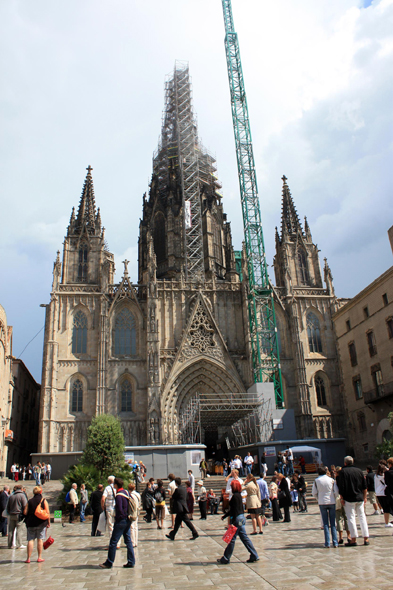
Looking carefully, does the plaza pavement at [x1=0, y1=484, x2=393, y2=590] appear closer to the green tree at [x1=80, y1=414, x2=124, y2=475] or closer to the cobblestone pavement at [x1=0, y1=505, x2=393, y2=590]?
the cobblestone pavement at [x1=0, y1=505, x2=393, y2=590]

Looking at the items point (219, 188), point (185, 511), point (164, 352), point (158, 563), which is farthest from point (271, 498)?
point (219, 188)

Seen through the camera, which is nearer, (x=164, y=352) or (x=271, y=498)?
(x=271, y=498)

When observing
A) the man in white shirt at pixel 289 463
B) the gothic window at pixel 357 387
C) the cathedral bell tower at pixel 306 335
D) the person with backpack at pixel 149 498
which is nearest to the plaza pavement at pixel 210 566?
the person with backpack at pixel 149 498

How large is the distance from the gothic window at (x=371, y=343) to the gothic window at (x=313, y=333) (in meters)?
8.30

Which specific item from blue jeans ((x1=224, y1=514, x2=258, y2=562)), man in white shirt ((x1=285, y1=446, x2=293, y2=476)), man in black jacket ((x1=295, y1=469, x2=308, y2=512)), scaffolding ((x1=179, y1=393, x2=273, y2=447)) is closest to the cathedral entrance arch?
scaffolding ((x1=179, y1=393, x2=273, y2=447))

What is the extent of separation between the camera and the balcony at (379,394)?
31.1 metres

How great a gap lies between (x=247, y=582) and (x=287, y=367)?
117 feet

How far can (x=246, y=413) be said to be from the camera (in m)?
38.2

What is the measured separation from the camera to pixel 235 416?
127 feet

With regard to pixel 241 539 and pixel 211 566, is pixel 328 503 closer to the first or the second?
pixel 241 539

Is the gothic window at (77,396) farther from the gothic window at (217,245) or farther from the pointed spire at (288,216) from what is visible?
the pointed spire at (288,216)

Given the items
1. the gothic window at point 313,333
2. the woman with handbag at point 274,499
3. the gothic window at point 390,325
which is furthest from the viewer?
the gothic window at point 313,333

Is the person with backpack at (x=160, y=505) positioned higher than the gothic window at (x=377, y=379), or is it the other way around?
the gothic window at (x=377, y=379)

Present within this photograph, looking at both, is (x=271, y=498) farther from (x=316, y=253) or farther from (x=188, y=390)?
(x=316, y=253)
